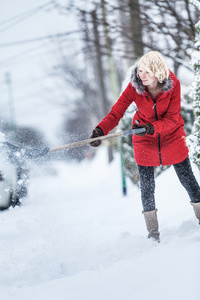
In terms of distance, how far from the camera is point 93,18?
291 inches

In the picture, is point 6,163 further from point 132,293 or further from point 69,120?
point 69,120

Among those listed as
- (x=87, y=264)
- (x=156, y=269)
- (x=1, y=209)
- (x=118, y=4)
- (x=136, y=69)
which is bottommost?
(x=1, y=209)

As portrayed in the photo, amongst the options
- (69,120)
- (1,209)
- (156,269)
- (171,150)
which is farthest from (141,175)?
(69,120)

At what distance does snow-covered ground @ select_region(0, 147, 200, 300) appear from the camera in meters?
2.10

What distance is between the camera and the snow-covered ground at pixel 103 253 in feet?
6.89

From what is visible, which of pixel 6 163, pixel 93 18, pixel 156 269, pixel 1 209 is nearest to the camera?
pixel 156 269

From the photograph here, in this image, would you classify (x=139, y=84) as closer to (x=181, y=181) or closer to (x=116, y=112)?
(x=116, y=112)

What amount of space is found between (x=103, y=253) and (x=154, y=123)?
3.66ft

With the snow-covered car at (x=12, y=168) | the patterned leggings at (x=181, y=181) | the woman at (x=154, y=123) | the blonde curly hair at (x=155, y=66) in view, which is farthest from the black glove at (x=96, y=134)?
the snow-covered car at (x=12, y=168)

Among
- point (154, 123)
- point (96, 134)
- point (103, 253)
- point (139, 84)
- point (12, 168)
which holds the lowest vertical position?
point (103, 253)

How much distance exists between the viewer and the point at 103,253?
3061mm

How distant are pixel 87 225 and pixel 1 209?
1892 mm

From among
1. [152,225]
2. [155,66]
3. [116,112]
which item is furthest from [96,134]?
[152,225]

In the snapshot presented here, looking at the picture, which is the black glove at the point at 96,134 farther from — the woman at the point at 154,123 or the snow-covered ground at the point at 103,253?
the snow-covered ground at the point at 103,253
